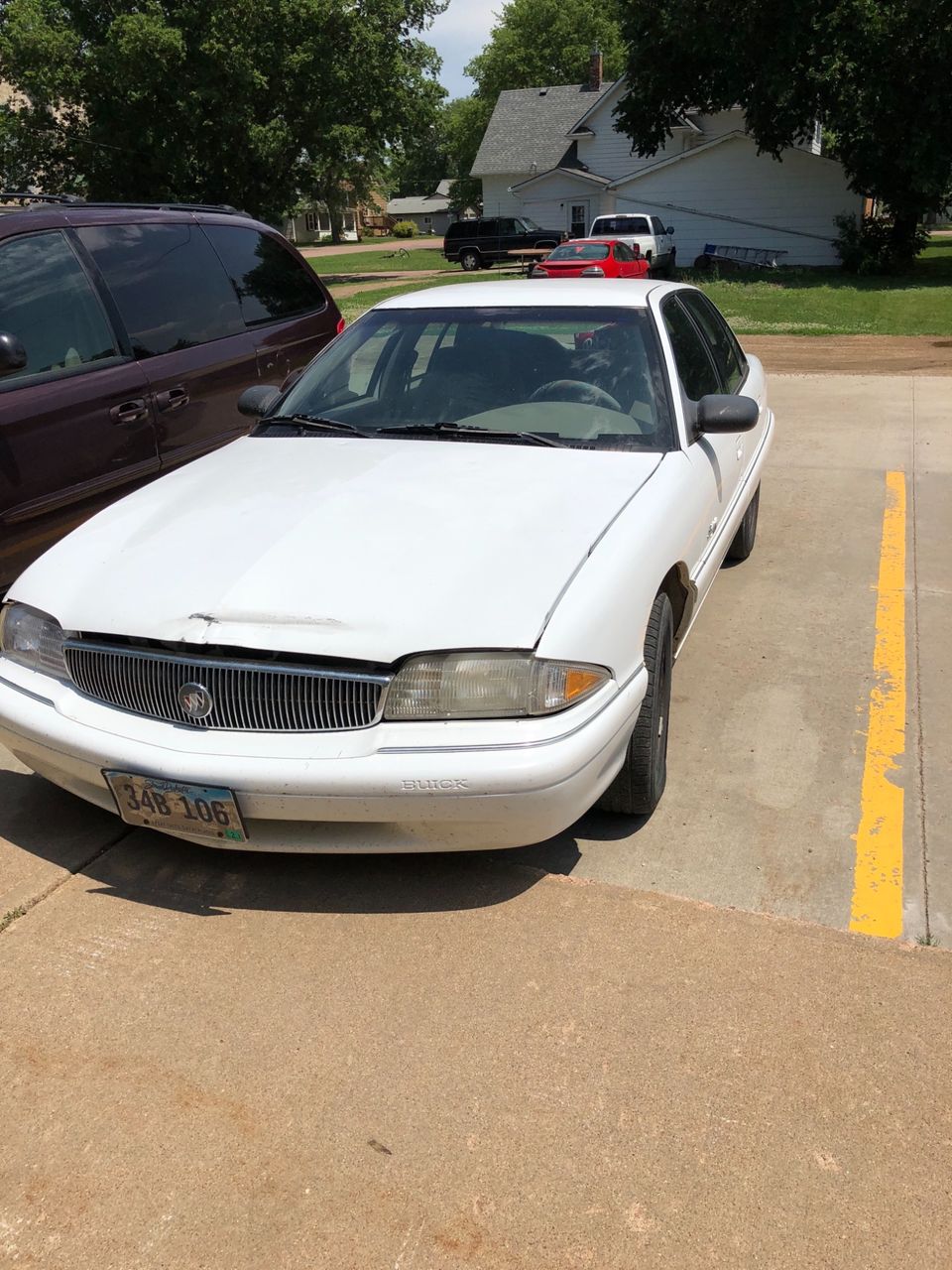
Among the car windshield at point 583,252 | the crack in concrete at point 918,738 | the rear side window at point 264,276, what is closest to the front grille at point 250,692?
the crack in concrete at point 918,738

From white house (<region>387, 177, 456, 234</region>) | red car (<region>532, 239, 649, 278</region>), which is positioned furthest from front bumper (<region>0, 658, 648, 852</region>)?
white house (<region>387, 177, 456, 234</region>)

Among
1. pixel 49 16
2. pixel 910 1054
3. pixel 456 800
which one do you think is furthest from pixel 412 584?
pixel 49 16

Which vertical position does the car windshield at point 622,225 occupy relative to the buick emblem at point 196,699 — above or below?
above

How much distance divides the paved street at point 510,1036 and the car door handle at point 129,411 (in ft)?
6.18

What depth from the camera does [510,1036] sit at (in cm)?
246

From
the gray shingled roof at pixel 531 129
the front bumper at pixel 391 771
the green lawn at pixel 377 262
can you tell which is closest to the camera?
the front bumper at pixel 391 771

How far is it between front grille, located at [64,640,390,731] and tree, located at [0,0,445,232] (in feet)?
113

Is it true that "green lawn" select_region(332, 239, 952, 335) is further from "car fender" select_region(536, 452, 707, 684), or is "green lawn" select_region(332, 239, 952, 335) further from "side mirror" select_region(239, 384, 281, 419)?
"car fender" select_region(536, 452, 707, 684)

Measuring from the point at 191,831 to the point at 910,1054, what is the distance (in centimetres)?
184

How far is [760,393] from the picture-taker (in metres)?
5.69

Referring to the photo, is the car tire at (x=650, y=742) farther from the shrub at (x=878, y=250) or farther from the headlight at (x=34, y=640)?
the shrub at (x=878, y=250)

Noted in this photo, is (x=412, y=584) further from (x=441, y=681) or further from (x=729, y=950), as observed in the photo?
(x=729, y=950)

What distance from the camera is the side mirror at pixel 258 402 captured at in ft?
14.3

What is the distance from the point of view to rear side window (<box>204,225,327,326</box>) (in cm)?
587
